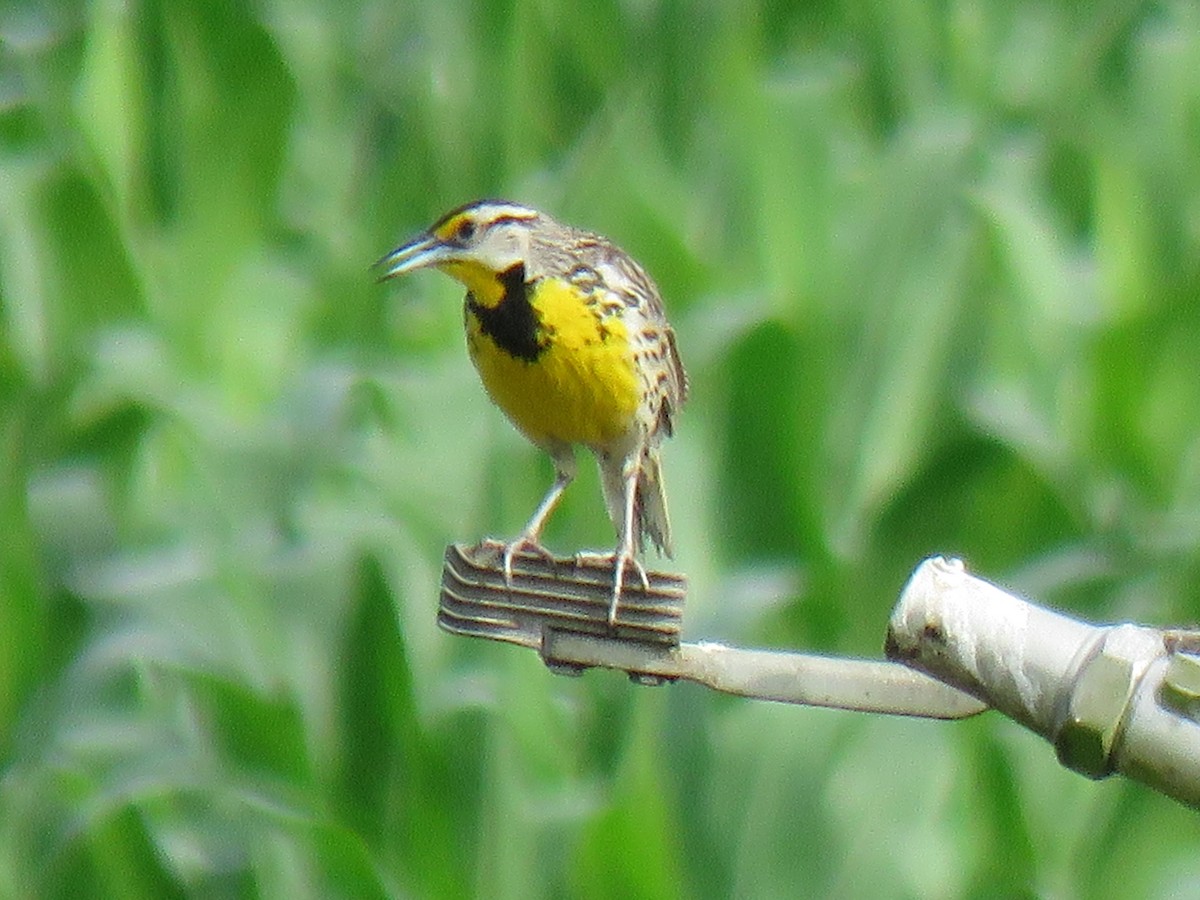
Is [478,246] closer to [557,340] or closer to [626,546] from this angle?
[557,340]

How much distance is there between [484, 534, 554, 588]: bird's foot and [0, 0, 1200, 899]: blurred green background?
0.48m

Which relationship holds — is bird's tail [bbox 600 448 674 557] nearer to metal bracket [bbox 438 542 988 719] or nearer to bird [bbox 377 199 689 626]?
bird [bbox 377 199 689 626]

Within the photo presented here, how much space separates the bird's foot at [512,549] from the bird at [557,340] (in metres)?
0.09

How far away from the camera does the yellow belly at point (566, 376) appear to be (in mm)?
1466

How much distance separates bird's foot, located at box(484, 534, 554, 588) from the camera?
1200 millimetres

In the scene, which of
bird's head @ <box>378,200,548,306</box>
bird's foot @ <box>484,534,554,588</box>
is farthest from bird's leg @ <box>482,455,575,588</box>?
bird's head @ <box>378,200,548,306</box>

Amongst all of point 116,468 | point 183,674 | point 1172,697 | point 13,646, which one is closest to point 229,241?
point 116,468

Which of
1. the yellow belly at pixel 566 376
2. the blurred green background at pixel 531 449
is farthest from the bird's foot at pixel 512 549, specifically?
the blurred green background at pixel 531 449

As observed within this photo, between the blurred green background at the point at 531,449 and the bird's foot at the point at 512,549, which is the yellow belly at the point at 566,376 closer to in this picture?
the bird's foot at the point at 512,549

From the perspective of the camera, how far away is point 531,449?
7.01ft

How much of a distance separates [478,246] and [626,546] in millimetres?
273

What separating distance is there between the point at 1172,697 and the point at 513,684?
1087 millimetres

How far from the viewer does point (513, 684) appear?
1976 mm

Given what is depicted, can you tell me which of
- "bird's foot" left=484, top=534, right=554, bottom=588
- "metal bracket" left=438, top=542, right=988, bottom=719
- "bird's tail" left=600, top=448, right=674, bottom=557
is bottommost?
"metal bracket" left=438, top=542, right=988, bottom=719
